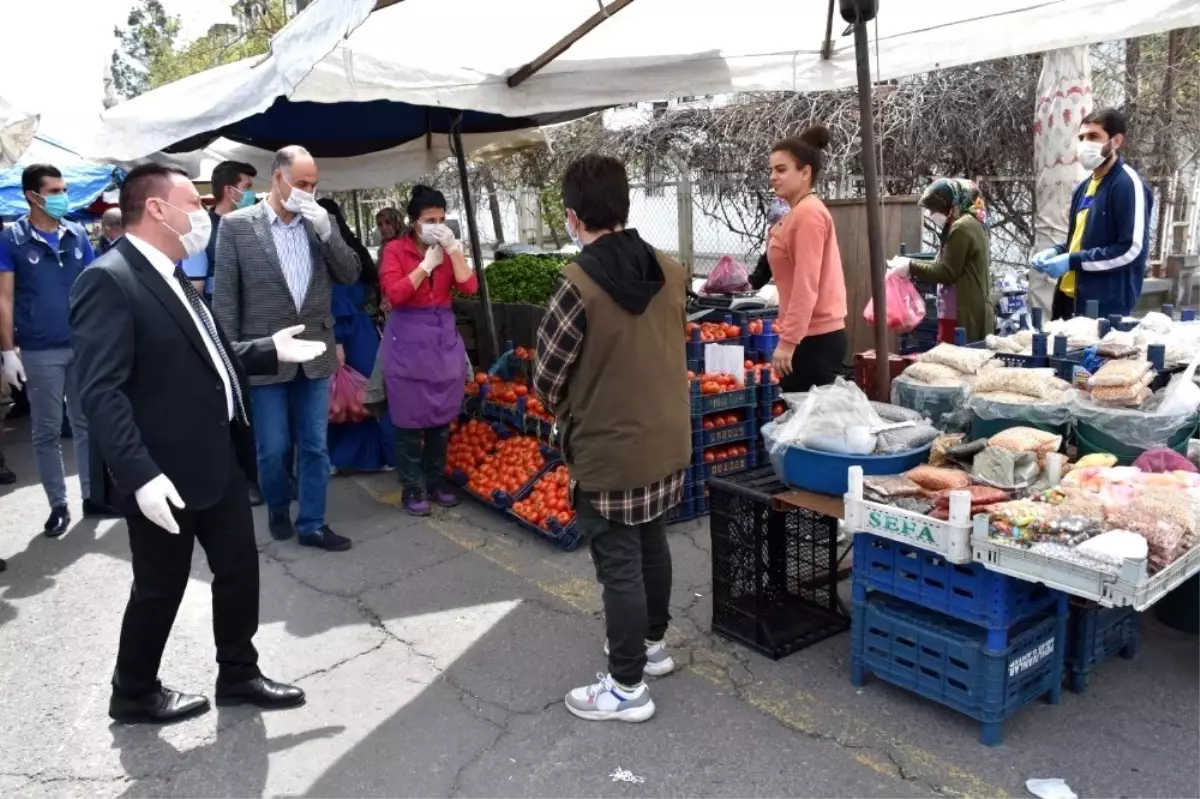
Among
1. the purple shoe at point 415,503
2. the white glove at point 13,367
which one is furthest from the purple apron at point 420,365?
the white glove at point 13,367

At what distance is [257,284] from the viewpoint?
15.8 feet

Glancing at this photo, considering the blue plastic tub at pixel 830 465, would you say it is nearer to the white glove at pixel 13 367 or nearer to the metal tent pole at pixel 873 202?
the metal tent pole at pixel 873 202

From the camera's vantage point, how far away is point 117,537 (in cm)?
568

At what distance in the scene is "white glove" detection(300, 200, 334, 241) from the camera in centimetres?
479

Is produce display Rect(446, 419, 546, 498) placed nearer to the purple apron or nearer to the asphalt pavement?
the purple apron

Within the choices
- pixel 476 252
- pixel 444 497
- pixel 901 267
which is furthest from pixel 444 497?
pixel 901 267

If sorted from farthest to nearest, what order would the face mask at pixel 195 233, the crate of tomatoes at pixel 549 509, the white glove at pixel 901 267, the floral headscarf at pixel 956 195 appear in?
the white glove at pixel 901 267
the floral headscarf at pixel 956 195
the crate of tomatoes at pixel 549 509
the face mask at pixel 195 233

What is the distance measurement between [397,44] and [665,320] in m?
2.77

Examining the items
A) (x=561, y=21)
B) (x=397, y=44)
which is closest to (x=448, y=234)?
(x=397, y=44)

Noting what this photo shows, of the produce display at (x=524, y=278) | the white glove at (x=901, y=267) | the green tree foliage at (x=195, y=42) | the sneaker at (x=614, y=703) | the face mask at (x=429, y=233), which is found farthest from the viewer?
the green tree foliage at (x=195, y=42)

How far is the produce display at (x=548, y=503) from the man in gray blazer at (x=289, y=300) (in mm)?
1043

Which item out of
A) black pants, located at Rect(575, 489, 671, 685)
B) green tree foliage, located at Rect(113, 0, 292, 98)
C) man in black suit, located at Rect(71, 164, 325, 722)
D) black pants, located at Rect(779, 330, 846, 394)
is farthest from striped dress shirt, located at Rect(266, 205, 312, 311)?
green tree foliage, located at Rect(113, 0, 292, 98)

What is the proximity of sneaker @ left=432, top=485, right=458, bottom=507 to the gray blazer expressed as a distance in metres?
1.36

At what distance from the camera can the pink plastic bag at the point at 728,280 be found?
7117mm
